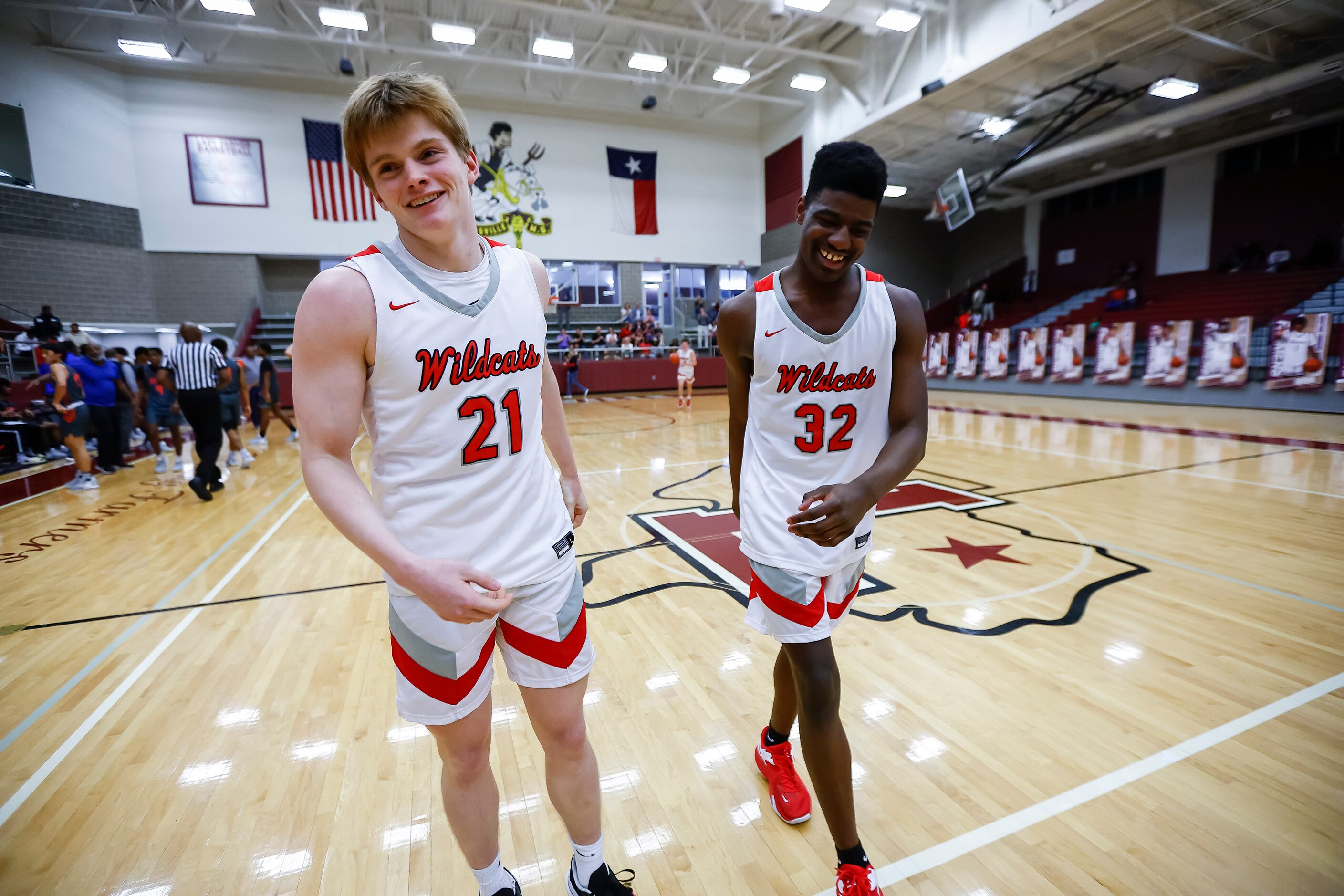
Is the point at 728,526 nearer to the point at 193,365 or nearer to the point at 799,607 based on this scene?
the point at 799,607

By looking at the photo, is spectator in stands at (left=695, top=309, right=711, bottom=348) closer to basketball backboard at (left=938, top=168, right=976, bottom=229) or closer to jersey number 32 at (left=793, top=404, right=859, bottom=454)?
basketball backboard at (left=938, top=168, right=976, bottom=229)

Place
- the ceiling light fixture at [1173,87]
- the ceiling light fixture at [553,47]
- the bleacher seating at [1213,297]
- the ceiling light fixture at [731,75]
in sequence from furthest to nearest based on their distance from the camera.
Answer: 1. the ceiling light fixture at [731,75]
2. the ceiling light fixture at [553,47]
3. the bleacher seating at [1213,297]
4. the ceiling light fixture at [1173,87]

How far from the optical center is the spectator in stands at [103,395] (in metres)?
7.17

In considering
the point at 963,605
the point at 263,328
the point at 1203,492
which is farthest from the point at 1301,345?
the point at 263,328

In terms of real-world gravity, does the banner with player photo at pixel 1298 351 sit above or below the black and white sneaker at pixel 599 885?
above

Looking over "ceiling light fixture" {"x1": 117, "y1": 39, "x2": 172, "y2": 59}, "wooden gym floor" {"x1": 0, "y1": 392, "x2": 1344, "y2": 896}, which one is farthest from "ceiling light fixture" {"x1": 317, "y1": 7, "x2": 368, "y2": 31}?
"wooden gym floor" {"x1": 0, "y1": 392, "x2": 1344, "y2": 896}

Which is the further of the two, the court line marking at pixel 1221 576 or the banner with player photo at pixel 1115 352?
the banner with player photo at pixel 1115 352

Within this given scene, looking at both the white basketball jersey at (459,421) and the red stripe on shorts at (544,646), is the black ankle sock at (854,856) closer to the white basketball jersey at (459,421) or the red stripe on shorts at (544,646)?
the red stripe on shorts at (544,646)

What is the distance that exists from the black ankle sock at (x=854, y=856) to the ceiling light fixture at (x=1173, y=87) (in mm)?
A: 14686

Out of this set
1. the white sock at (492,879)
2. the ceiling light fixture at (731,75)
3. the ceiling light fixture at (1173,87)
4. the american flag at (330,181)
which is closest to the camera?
the white sock at (492,879)

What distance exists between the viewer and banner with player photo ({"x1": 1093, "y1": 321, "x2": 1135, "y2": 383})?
13289 mm

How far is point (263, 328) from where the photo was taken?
15883 mm

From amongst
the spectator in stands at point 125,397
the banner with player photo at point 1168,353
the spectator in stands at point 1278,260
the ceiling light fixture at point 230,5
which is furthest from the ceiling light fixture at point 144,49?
the spectator in stands at point 1278,260

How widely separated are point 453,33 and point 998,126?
447 inches
